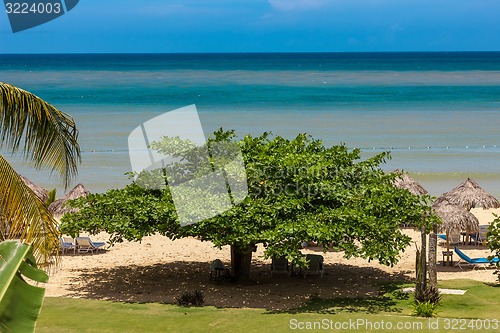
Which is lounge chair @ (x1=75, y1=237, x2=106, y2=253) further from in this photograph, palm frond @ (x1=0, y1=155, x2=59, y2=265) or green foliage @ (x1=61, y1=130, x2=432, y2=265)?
palm frond @ (x1=0, y1=155, x2=59, y2=265)

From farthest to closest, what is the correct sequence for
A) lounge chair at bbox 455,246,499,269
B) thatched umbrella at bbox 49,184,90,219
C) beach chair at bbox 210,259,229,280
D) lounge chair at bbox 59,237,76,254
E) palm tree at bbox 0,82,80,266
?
thatched umbrella at bbox 49,184,90,219 < lounge chair at bbox 59,237,76,254 < lounge chair at bbox 455,246,499,269 < beach chair at bbox 210,259,229,280 < palm tree at bbox 0,82,80,266

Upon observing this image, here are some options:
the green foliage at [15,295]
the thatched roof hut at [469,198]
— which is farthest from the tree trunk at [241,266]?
the green foliage at [15,295]

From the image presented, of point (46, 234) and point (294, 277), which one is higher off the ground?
point (46, 234)

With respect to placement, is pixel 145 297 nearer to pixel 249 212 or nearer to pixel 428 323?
pixel 249 212

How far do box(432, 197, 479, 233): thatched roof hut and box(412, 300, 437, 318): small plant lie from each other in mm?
5054

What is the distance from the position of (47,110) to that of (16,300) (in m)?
5.03

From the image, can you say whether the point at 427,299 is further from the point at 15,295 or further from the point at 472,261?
the point at 15,295

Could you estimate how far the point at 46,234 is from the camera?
9719 millimetres

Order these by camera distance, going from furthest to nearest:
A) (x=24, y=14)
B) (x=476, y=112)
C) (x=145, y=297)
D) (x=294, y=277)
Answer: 1. (x=476, y=112)
2. (x=294, y=277)
3. (x=145, y=297)
4. (x=24, y=14)

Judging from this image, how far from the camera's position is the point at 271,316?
13516 millimetres

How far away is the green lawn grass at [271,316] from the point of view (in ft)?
41.5

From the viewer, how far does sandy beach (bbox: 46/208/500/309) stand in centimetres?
1577

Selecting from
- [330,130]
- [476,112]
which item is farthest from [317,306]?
[476,112]

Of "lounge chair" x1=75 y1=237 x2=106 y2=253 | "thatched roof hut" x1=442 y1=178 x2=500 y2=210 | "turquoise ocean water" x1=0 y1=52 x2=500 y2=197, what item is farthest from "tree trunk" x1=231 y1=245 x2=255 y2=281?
"turquoise ocean water" x1=0 y1=52 x2=500 y2=197
